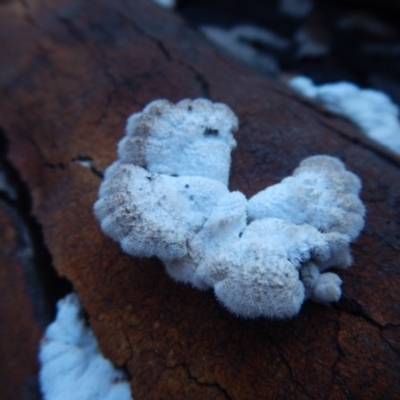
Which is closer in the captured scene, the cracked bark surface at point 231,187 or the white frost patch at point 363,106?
the cracked bark surface at point 231,187

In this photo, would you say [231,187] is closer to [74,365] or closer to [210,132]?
[210,132]

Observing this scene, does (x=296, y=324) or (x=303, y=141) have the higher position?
(x=303, y=141)

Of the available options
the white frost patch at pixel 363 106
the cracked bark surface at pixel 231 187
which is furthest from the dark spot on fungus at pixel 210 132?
the white frost patch at pixel 363 106

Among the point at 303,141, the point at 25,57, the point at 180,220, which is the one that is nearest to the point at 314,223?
the point at 180,220

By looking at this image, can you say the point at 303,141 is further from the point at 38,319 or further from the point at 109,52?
the point at 38,319

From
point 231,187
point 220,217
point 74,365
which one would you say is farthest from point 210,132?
point 74,365

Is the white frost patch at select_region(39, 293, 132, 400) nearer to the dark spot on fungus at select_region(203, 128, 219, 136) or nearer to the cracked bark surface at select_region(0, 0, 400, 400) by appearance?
the cracked bark surface at select_region(0, 0, 400, 400)

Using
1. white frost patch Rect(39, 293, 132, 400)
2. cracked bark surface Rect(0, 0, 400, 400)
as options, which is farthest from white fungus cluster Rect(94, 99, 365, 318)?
white frost patch Rect(39, 293, 132, 400)

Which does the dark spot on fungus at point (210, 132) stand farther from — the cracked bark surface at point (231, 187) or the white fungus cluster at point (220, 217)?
the cracked bark surface at point (231, 187)
